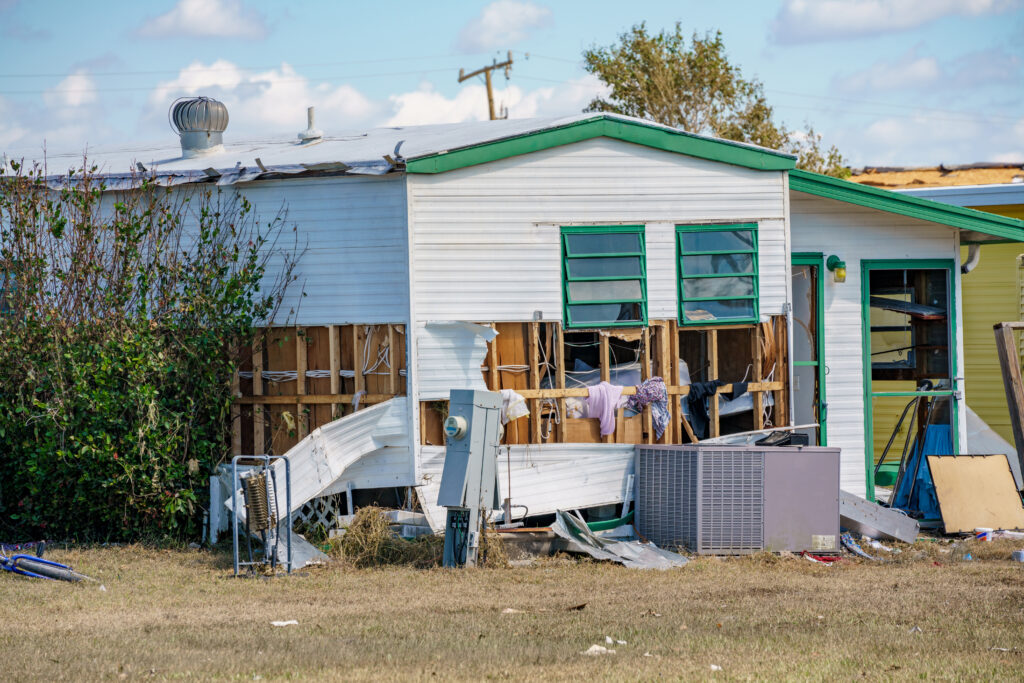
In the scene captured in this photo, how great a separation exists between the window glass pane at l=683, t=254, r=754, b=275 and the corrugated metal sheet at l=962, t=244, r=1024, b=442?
19.0 ft

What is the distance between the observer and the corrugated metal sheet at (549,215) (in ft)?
35.3

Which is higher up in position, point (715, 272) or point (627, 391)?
point (715, 272)

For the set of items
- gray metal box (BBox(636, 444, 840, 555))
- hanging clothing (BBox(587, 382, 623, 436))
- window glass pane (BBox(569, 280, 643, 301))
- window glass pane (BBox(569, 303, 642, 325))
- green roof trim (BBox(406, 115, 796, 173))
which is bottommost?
gray metal box (BBox(636, 444, 840, 555))

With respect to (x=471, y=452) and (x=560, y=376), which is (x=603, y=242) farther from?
(x=471, y=452)

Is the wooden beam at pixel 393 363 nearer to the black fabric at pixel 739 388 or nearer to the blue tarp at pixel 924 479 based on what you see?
the black fabric at pixel 739 388

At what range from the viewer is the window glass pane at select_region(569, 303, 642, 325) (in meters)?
11.1

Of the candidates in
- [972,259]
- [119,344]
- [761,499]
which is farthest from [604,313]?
[972,259]

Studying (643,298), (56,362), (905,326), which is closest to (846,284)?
(905,326)

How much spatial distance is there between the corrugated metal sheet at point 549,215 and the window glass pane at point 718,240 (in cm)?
14

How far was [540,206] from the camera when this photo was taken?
1105cm

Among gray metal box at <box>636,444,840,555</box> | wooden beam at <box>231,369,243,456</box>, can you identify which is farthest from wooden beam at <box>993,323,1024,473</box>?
wooden beam at <box>231,369,243,456</box>

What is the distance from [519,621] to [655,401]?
4.21 m

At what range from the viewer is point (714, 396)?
11.5 m

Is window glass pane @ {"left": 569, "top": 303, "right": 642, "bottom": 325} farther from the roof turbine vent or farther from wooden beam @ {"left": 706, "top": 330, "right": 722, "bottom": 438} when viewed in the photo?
the roof turbine vent
